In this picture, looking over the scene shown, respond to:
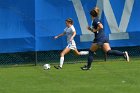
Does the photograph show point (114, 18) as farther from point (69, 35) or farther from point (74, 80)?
point (74, 80)

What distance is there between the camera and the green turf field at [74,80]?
10203mm

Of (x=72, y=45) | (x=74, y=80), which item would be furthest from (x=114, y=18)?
(x=74, y=80)

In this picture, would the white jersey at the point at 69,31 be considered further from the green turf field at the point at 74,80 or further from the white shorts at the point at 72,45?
the green turf field at the point at 74,80

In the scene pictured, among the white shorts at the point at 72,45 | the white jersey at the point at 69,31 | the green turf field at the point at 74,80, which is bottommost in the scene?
the green turf field at the point at 74,80

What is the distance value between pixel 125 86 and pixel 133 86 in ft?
0.58

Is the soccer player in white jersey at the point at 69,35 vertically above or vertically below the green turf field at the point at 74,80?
above

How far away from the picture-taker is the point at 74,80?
464 inches

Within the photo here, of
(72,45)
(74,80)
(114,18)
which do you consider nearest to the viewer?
(74,80)

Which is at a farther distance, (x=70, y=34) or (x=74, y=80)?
(x=70, y=34)

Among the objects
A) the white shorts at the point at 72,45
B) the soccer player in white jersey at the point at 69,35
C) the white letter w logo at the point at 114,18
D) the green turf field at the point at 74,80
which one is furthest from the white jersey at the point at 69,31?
the white letter w logo at the point at 114,18

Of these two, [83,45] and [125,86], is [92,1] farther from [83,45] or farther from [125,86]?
[125,86]

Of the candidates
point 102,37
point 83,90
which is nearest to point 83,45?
point 102,37

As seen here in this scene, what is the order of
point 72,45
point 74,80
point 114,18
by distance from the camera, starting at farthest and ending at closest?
1. point 114,18
2. point 72,45
3. point 74,80

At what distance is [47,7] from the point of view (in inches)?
641
